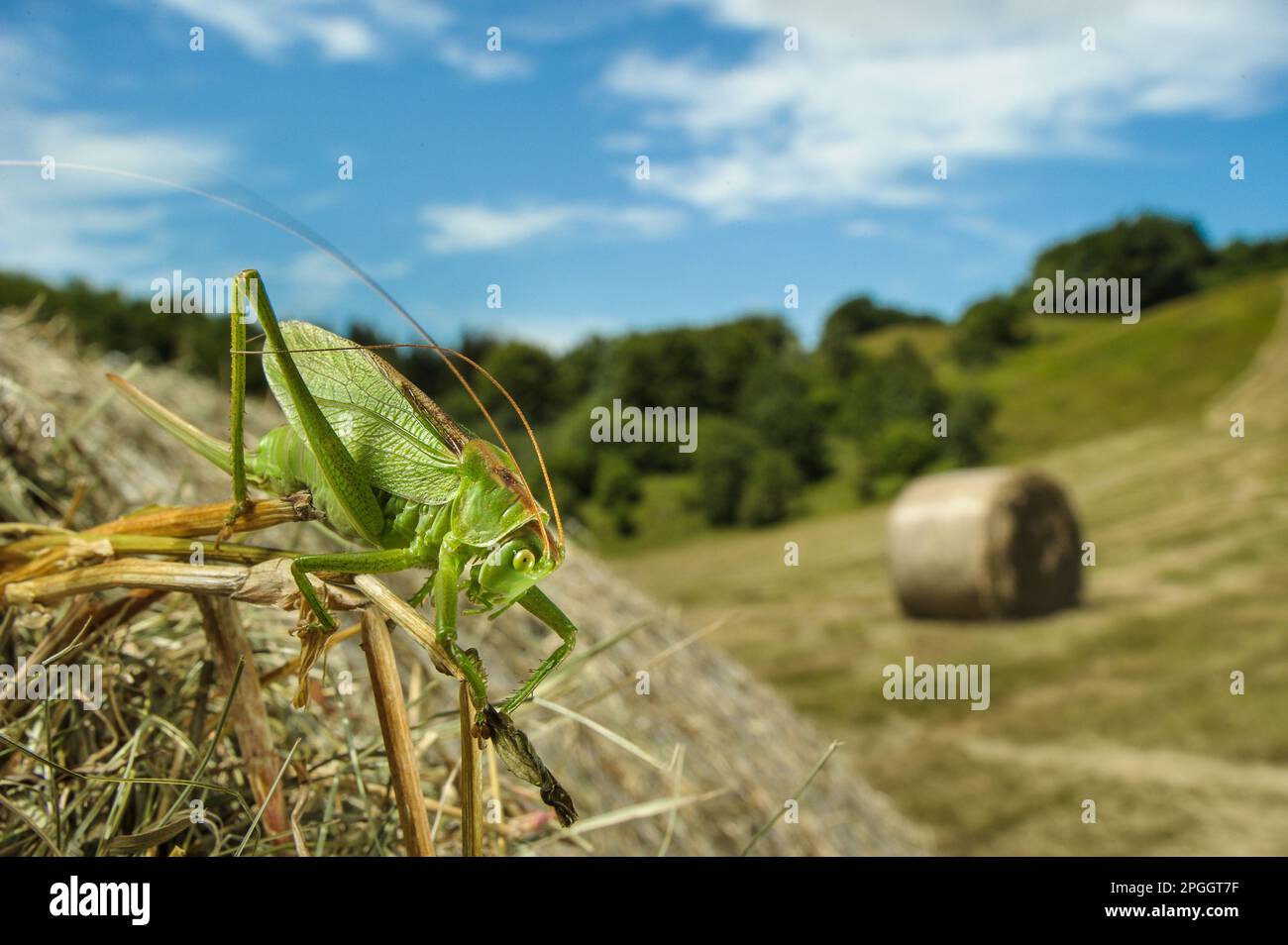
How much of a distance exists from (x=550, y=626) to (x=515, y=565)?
2.5 inches

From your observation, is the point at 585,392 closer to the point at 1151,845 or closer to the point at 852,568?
the point at 852,568

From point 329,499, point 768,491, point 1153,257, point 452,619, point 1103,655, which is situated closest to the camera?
point 452,619

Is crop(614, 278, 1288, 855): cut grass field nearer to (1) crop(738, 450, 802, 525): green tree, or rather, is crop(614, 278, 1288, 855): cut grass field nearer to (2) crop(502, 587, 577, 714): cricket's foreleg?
(1) crop(738, 450, 802, 525): green tree

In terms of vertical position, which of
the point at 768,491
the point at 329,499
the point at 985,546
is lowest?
the point at 985,546

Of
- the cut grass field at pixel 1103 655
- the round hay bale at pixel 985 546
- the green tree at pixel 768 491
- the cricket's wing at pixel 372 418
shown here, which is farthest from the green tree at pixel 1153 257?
the cricket's wing at pixel 372 418

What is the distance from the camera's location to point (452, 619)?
90 cm

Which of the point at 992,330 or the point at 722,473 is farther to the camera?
the point at 992,330

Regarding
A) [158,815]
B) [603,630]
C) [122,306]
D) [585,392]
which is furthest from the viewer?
[585,392]

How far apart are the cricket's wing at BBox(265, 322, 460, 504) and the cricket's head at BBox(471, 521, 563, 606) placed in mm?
89

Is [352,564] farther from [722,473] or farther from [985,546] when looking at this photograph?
[722,473]

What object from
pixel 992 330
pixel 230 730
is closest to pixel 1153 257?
pixel 992 330
